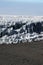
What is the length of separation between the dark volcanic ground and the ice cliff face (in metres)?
0.30

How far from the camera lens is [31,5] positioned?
9922 millimetres

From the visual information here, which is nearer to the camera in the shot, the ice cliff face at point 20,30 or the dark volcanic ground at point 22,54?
the dark volcanic ground at point 22,54

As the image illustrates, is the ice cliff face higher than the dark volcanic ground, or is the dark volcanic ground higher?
the ice cliff face

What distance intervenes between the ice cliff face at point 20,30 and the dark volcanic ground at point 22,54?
30 cm

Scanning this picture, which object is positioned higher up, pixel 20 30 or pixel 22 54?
pixel 20 30

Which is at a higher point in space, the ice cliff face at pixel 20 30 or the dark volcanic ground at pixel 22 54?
the ice cliff face at pixel 20 30

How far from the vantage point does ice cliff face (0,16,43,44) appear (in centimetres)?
667

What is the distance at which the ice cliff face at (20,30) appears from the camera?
667 cm

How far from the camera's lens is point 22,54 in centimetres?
575

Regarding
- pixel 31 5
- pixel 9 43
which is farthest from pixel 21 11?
pixel 9 43

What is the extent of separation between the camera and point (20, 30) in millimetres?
6977

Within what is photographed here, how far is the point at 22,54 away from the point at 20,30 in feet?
4.34

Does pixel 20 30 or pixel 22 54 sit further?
pixel 20 30

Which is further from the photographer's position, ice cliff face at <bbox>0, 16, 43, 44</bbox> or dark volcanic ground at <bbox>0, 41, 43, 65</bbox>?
ice cliff face at <bbox>0, 16, 43, 44</bbox>
